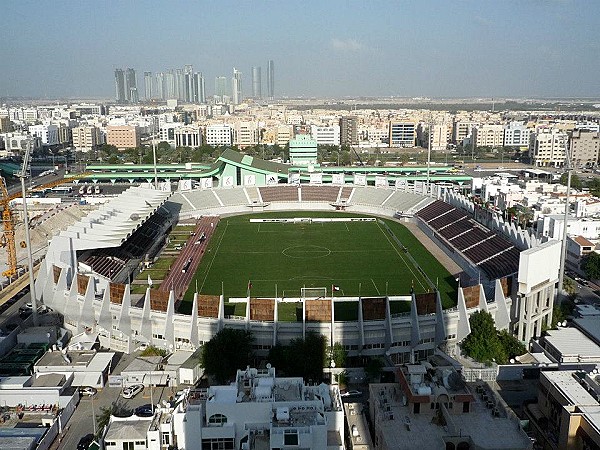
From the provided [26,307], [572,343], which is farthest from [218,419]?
[26,307]

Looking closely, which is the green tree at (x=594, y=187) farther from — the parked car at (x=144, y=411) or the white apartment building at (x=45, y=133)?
the white apartment building at (x=45, y=133)

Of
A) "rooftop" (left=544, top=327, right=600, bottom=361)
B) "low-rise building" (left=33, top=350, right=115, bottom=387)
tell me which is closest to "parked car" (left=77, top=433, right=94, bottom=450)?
"low-rise building" (left=33, top=350, right=115, bottom=387)

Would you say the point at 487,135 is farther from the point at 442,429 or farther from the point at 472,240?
the point at 442,429

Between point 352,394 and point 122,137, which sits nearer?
point 352,394

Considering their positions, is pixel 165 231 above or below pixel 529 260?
below

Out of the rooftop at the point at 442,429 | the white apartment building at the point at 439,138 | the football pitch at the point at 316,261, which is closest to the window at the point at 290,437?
the rooftop at the point at 442,429

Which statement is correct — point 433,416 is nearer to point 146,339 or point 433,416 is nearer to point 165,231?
point 146,339

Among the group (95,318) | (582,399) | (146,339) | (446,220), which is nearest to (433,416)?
(582,399)
